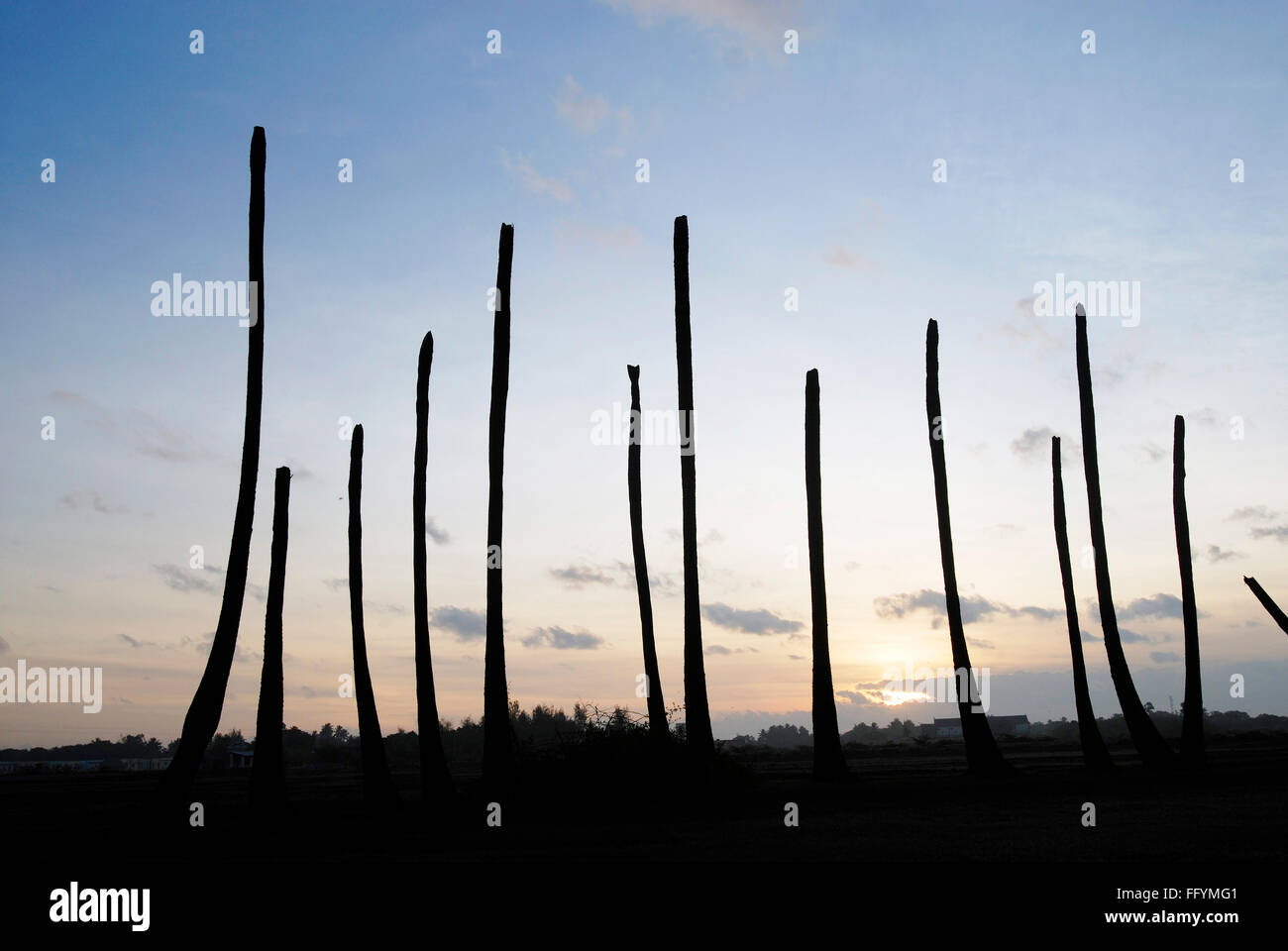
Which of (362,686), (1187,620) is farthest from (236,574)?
(1187,620)

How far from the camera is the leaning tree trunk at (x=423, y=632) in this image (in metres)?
25.8

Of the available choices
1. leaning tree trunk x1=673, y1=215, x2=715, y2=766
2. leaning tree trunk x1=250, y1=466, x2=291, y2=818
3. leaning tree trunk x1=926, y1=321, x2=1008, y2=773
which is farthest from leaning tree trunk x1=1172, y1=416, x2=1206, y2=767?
leaning tree trunk x1=250, y1=466, x2=291, y2=818

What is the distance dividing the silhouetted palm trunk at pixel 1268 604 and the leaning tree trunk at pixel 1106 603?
14.0 ft

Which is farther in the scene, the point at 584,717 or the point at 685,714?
the point at 685,714

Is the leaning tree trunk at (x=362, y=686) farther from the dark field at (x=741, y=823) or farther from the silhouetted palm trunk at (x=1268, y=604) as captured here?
the silhouetted palm trunk at (x=1268, y=604)

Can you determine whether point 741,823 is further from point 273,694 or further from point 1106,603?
point 1106,603

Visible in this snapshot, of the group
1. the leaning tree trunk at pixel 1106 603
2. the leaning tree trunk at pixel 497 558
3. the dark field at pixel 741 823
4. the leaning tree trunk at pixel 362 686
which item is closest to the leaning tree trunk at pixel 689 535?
the dark field at pixel 741 823

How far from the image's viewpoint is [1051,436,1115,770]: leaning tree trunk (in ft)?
105

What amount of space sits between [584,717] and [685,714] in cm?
376

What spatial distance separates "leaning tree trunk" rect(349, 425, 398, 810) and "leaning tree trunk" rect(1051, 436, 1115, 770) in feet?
65.7

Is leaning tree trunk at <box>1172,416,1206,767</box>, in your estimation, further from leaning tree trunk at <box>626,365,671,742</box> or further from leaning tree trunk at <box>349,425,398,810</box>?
leaning tree trunk at <box>349,425,398,810</box>
